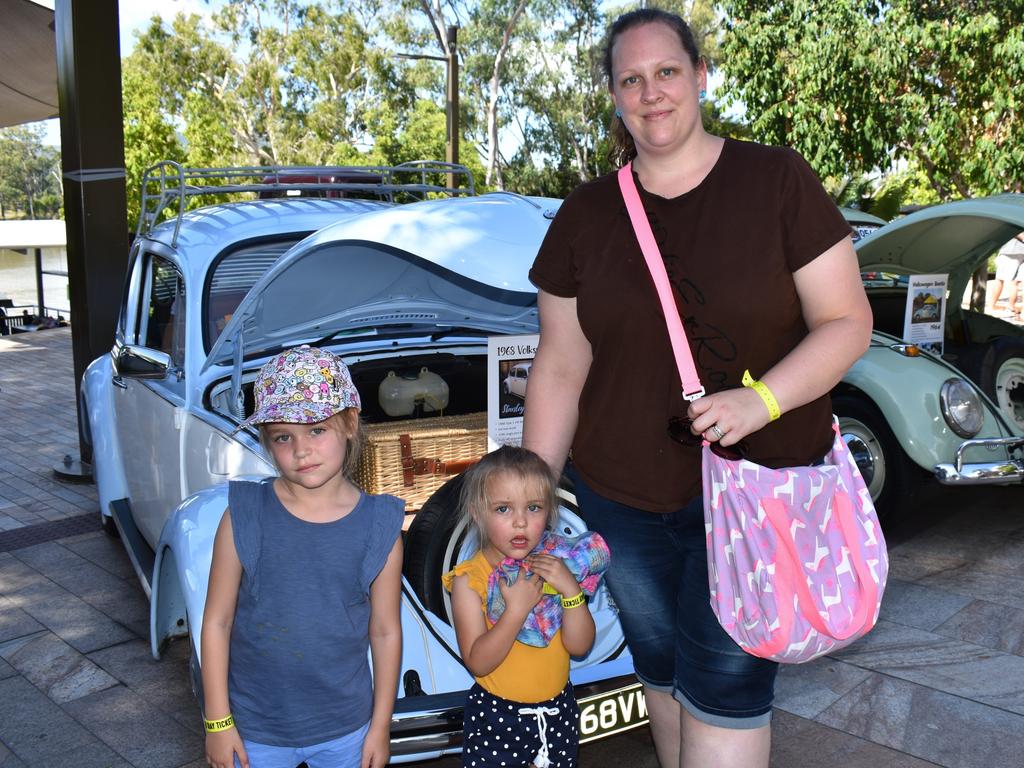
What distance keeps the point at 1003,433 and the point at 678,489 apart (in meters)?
3.95

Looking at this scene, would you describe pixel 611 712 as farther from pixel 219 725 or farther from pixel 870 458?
pixel 870 458

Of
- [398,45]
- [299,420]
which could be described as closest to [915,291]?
[299,420]

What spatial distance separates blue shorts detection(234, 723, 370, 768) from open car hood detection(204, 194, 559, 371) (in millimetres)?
Answer: 1513

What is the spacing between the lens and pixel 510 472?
2.23 meters

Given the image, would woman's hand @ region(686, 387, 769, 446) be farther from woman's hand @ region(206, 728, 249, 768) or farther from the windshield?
the windshield

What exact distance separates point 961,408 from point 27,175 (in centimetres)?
10511

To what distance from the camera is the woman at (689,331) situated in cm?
192

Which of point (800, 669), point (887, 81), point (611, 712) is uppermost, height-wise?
point (887, 81)

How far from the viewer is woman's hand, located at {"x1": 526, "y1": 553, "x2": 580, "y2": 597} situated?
2.22 meters

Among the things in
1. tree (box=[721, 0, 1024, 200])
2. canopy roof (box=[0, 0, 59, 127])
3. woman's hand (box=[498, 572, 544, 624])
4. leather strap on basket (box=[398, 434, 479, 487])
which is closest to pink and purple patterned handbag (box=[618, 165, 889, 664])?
woman's hand (box=[498, 572, 544, 624])

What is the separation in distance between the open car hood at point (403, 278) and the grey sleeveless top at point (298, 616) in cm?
121

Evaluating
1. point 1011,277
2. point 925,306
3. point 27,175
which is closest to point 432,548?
point 925,306

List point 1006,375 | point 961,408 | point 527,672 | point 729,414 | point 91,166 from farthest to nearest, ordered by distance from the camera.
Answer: point 91,166 < point 1006,375 < point 961,408 < point 527,672 < point 729,414

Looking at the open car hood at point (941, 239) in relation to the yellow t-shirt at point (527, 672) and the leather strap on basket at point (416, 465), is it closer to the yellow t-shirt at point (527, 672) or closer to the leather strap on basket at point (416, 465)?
the leather strap on basket at point (416, 465)
